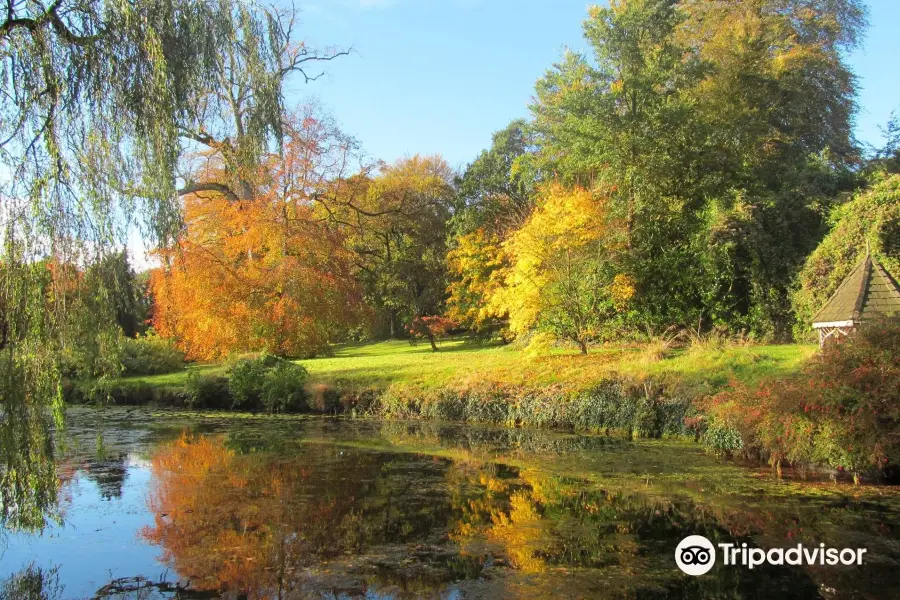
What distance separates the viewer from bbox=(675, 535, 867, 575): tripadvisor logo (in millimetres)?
6641

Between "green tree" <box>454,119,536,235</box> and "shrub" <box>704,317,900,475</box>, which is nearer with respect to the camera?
"shrub" <box>704,317,900,475</box>

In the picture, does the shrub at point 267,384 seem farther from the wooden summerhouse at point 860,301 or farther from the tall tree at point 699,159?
the wooden summerhouse at point 860,301

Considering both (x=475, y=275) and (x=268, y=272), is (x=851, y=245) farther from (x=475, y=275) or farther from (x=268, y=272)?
(x=268, y=272)

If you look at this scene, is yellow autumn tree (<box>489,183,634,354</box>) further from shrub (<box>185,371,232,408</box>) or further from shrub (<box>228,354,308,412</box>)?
shrub (<box>185,371,232,408</box>)

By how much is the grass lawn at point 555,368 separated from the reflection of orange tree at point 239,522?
6.70 meters

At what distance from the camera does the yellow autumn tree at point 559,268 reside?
17.7m

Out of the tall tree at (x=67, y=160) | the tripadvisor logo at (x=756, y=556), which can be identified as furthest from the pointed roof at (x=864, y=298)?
the tall tree at (x=67, y=160)

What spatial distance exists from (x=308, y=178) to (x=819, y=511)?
20897mm

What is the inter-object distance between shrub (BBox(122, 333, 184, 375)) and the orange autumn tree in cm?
226

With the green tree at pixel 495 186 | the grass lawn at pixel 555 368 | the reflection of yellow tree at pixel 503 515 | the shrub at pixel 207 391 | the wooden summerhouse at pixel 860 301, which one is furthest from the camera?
the green tree at pixel 495 186

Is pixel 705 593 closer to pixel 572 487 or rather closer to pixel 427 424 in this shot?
pixel 572 487

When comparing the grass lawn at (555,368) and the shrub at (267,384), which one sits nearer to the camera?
the grass lawn at (555,368)

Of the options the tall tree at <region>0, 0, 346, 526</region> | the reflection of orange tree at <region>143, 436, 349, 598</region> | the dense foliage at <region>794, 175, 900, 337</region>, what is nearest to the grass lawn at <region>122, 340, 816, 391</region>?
the dense foliage at <region>794, 175, 900, 337</region>

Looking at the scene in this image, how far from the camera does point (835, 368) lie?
966 cm
